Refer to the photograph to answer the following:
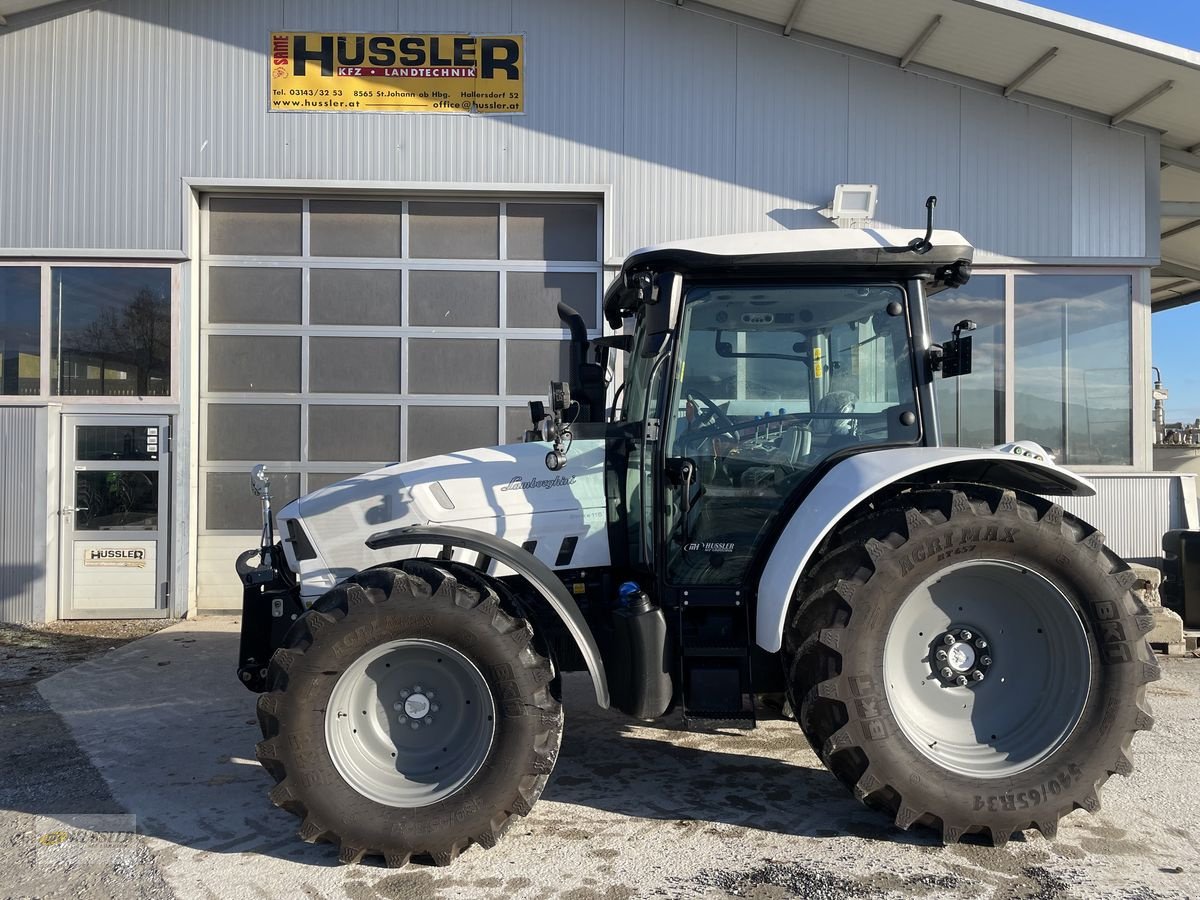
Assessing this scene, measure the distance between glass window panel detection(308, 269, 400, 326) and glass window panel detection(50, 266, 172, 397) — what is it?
140 centimetres

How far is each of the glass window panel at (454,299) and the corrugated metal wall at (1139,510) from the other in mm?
5942

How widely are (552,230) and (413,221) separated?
1366 mm

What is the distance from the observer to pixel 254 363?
820cm

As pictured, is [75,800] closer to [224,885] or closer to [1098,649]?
[224,885]

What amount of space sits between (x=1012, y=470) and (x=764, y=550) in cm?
113

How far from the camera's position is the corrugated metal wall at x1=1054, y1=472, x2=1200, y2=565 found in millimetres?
8039

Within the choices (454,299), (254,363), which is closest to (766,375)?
(454,299)

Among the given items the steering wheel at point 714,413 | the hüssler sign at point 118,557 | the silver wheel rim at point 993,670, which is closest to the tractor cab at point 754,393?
the steering wheel at point 714,413

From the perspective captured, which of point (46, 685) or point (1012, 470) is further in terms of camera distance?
point (46, 685)

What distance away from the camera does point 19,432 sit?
25.8 ft

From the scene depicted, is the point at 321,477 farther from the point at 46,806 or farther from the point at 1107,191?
the point at 1107,191

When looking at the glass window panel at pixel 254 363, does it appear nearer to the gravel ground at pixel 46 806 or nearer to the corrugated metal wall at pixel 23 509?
the corrugated metal wall at pixel 23 509

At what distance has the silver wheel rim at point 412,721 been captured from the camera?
10.5 feet

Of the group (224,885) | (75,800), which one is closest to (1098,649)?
(224,885)
